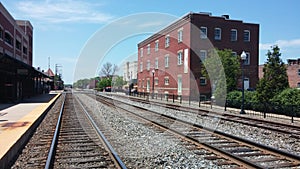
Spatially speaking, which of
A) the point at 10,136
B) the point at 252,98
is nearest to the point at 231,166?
the point at 10,136

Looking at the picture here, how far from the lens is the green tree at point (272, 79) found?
2117 centimetres

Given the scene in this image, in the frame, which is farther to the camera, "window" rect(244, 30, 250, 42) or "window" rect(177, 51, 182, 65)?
"window" rect(244, 30, 250, 42)

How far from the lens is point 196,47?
119 feet

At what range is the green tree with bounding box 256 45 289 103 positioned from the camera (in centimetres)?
2117

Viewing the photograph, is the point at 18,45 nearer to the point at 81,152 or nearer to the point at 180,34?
the point at 180,34

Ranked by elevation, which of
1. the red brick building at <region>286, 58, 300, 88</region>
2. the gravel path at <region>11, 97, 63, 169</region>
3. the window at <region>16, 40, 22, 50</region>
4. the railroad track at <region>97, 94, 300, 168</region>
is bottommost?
the gravel path at <region>11, 97, 63, 169</region>

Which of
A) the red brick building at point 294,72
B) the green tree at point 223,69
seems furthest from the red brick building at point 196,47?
the red brick building at point 294,72

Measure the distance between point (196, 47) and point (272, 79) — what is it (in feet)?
51.9

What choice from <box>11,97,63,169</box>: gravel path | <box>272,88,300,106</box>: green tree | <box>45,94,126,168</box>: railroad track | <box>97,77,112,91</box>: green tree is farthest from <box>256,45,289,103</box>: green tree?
<box>97,77,112,91</box>: green tree

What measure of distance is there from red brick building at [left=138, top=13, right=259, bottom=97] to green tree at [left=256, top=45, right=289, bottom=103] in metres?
10.9

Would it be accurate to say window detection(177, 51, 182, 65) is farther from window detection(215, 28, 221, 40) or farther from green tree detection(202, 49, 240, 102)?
green tree detection(202, 49, 240, 102)

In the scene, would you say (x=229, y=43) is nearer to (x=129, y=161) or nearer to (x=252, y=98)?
(x=252, y=98)

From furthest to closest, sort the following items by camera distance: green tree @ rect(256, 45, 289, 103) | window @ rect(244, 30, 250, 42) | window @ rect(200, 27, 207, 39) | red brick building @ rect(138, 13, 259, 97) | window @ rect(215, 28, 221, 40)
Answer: window @ rect(244, 30, 250, 42) < window @ rect(215, 28, 221, 40) < window @ rect(200, 27, 207, 39) < red brick building @ rect(138, 13, 259, 97) < green tree @ rect(256, 45, 289, 103)

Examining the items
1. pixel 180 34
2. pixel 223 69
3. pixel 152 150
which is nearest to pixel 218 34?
pixel 180 34
